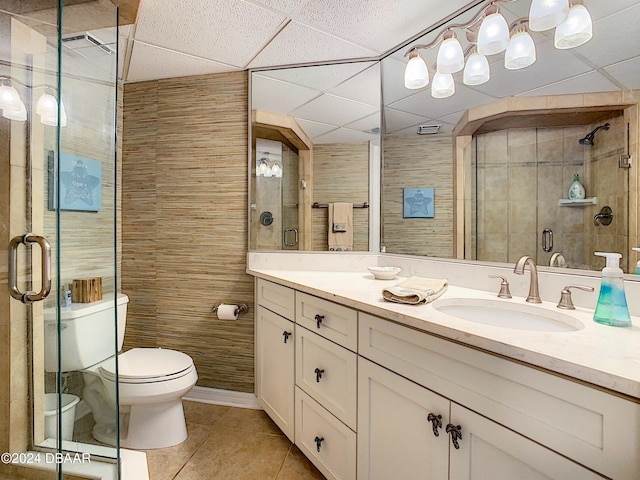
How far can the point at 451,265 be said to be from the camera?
1.63 m

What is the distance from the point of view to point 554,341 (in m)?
0.77

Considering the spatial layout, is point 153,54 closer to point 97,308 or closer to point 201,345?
point 97,308

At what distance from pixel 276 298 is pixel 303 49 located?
4.61ft

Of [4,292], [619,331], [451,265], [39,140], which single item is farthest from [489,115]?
[4,292]

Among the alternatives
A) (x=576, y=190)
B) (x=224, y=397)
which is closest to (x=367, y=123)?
(x=576, y=190)

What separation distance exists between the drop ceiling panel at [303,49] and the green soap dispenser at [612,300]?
1607mm

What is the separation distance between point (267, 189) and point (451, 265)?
119 centimetres

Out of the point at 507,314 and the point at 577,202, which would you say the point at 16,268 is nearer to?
the point at 507,314

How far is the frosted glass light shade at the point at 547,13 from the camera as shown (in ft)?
3.88

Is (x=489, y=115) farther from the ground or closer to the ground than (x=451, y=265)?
farther from the ground

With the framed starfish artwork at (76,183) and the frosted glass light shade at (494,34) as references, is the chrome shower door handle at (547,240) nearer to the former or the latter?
the frosted glass light shade at (494,34)

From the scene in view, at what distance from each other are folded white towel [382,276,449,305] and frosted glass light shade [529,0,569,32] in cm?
102

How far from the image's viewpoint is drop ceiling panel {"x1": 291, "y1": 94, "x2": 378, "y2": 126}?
2.04 meters

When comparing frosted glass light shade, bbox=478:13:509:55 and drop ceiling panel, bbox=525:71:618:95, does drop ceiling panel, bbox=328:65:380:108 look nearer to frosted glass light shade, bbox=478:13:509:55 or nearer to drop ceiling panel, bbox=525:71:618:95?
frosted glass light shade, bbox=478:13:509:55
